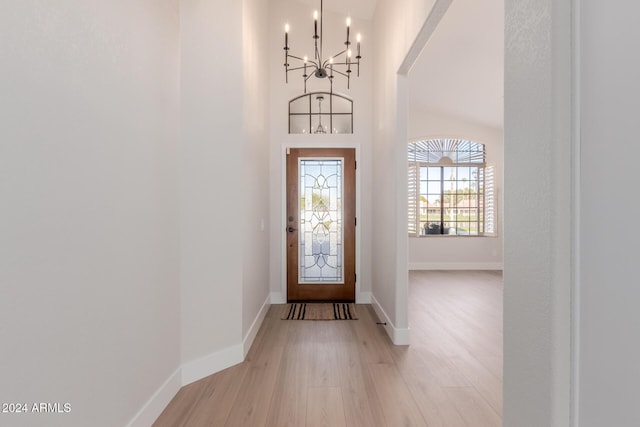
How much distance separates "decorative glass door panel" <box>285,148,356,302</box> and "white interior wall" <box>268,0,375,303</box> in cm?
10

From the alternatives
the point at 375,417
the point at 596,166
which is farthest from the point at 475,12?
the point at 375,417

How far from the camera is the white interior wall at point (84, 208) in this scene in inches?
40.9

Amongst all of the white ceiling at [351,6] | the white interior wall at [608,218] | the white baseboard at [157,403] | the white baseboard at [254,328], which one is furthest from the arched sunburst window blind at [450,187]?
the white interior wall at [608,218]

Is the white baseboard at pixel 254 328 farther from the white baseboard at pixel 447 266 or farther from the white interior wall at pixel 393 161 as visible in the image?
the white baseboard at pixel 447 266

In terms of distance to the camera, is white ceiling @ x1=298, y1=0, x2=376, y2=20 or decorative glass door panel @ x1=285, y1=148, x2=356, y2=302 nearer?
white ceiling @ x1=298, y1=0, x2=376, y2=20

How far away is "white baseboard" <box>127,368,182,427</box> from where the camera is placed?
5.56 feet

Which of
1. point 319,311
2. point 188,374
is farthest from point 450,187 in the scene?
point 188,374

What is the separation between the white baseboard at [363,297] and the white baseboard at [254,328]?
3.96ft

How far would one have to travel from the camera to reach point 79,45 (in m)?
1.31

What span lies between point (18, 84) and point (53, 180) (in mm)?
334

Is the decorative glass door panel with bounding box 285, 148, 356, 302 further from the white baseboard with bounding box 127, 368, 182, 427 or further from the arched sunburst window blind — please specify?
the arched sunburst window blind

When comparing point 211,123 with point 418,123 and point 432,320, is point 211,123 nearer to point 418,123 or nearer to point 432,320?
point 432,320

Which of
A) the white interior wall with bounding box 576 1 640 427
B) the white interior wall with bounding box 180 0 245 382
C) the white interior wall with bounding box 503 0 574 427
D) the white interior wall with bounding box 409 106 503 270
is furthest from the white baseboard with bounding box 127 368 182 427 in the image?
the white interior wall with bounding box 409 106 503 270

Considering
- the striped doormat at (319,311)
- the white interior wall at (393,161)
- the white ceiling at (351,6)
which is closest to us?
the white interior wall at (393,161)
